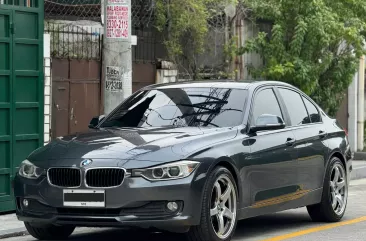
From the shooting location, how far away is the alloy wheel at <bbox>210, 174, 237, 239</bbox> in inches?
362

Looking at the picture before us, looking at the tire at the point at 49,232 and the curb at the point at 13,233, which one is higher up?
the tire at the point at 49,232


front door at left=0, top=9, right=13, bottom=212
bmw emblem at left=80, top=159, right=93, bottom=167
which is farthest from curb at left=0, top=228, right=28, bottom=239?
bmw emblem at left=80, top=159, right=93, bottom=167

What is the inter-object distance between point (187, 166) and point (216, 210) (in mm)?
630

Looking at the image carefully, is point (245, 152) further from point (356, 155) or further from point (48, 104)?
point (356, 155)

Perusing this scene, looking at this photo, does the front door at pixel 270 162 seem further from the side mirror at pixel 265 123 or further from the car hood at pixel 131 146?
the car hood at pixel 131 146

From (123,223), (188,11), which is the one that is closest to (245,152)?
(123,223)

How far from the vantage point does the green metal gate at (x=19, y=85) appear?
12125 mm

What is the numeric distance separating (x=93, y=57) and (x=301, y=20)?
4.51 meters

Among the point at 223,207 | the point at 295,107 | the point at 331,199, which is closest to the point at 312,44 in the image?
the point at 295,107

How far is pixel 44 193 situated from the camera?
9023 mm

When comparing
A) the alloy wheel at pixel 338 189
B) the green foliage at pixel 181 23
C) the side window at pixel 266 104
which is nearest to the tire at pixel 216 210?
the side window at pixel 266 104

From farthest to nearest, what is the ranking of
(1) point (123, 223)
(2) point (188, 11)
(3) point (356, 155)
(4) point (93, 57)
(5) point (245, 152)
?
(3) point (356, 155) → (2) point (188, 11) → (4) point (93, 57) → (5) point (245, 152) → (1) point (123, 223)

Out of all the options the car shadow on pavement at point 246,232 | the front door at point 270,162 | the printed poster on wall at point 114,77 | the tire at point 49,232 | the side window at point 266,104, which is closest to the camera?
the tire at point 49,232

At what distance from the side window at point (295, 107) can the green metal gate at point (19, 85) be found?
3.29 m
